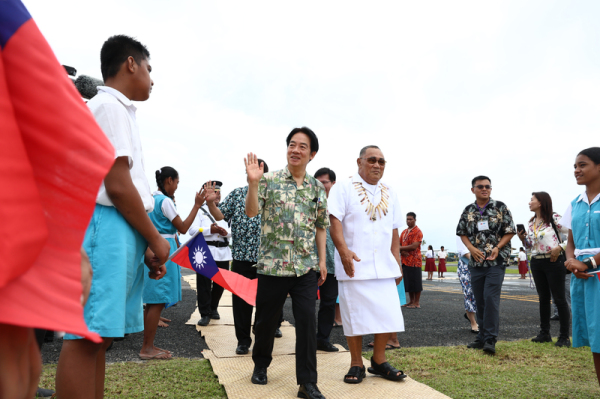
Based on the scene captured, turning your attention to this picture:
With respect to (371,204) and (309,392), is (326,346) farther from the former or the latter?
(371,204)

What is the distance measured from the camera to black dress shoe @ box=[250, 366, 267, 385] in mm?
3609

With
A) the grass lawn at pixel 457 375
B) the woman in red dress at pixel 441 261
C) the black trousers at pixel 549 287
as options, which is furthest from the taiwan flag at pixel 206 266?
the woman in red dress at pixel 441 261

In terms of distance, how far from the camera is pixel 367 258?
4086 mm

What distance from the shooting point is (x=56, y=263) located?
828 mm

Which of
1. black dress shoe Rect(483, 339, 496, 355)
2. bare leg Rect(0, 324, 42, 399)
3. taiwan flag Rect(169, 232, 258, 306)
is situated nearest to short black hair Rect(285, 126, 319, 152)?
taiwan flag Rect(169, 232, 258, 306)

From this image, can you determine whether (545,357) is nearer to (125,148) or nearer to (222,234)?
(222,234)

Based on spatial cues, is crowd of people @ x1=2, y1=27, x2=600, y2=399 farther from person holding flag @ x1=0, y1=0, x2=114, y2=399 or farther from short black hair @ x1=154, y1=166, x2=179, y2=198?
person holding flag @ x1=0, y1=0, x2=114, y2=399

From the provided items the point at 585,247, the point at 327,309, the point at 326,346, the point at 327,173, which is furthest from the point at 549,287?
the point at 327,173

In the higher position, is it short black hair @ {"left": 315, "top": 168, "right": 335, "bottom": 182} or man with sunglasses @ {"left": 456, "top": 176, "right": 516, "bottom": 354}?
short black hair @ {"left": 315, "top": 168, "right": 335, "bottom": 182}

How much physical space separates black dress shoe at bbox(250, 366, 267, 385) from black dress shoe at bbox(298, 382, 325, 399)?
421 millimetres

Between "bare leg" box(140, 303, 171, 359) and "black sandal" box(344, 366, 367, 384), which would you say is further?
"bare leg" box(140, 303, 171, 359)

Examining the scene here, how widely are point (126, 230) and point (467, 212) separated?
5.00m

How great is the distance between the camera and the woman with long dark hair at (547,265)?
224 inches

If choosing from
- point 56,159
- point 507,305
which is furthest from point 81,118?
point 507,305
